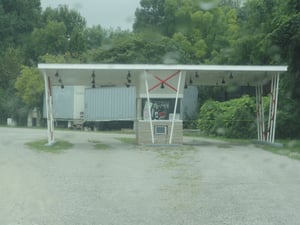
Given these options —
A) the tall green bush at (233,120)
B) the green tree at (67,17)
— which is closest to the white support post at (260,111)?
the tall green bush at (233,120)

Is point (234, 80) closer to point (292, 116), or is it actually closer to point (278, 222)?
point (292, 116)

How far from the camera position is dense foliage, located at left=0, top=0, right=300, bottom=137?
3104 cm

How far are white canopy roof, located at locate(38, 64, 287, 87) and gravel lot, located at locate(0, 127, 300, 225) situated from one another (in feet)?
18.9

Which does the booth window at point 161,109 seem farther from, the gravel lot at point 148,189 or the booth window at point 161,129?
the gravel lot at point 148,189

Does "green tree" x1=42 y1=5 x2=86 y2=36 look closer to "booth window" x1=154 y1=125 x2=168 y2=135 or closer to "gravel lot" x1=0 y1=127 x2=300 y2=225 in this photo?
"booth window" x1=154 y1=125 x2=168 y2=135

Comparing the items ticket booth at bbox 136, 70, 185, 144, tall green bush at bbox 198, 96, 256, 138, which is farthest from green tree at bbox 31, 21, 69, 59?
ticket booth at bbox 136, 70, 185, 144

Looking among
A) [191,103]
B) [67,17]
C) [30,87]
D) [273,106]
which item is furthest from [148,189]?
[67,17]

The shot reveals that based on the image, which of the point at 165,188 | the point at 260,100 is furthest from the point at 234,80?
the point at 165,188

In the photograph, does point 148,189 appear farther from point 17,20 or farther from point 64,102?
point 17,20

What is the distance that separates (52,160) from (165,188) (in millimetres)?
6873

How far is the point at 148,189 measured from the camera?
12.7 metres

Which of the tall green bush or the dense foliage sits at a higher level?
the dense foliage

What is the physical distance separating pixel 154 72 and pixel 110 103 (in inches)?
931

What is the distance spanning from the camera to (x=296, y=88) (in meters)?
29.9
